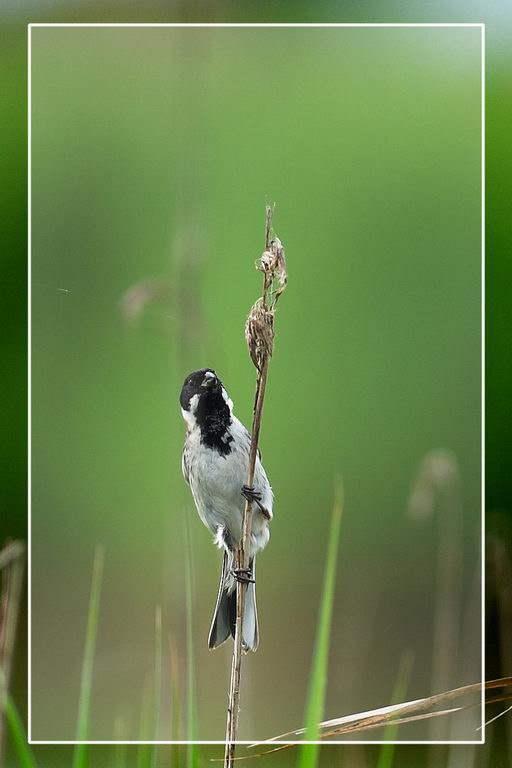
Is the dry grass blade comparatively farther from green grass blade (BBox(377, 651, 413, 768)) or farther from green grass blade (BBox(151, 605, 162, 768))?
green grass blade (BBox(151, 605, 162, 768))

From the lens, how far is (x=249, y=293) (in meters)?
1.50

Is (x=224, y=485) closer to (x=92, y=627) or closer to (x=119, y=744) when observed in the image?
(x=92, y=627)

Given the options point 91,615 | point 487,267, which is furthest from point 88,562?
point 487,267

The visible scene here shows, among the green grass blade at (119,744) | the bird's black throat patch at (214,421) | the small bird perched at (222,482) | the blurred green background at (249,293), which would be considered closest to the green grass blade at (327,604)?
the blurred green background at (249,293)

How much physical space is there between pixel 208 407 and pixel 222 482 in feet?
0.51

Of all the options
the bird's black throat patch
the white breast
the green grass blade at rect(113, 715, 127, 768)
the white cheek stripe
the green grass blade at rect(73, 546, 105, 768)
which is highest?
the white cheek stripe

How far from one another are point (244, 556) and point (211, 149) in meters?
0.80

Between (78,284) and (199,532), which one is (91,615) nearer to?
(199,532)

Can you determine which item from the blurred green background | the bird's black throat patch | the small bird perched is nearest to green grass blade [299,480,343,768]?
the blurred green background

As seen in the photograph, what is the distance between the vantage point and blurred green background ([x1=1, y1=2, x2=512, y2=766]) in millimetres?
1504

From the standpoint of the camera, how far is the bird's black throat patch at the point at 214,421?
4.93 feet

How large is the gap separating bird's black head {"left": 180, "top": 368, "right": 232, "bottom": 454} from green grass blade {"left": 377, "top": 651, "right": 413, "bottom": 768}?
55cm

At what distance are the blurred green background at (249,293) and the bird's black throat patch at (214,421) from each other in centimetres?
4

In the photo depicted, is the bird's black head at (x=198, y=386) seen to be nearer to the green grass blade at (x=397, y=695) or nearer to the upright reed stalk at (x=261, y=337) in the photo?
the upright reed stalk at (x=261, y=337)
